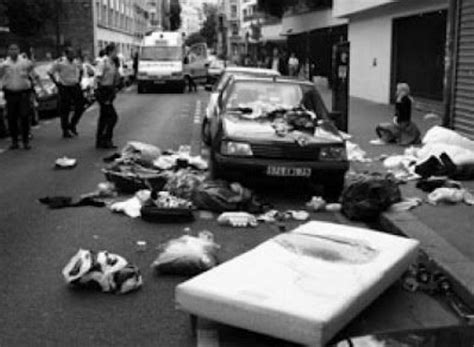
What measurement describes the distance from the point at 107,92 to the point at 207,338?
31.3 ft

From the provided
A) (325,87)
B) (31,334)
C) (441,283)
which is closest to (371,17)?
(325,87)

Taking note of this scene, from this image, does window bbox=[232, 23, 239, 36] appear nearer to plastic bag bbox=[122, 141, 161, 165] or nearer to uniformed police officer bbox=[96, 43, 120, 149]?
uniformed police officer bbox=[96, 43, 120, 149]

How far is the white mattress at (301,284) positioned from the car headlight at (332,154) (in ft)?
10.7

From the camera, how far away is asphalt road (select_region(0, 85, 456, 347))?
15.9 feet

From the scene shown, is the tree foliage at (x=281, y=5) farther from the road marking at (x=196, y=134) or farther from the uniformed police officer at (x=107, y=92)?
the uniformed police officer at (x=107, y=92)

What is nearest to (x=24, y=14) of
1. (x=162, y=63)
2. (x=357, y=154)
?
(x=162, y=63)

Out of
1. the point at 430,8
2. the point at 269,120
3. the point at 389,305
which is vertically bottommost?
the point at 389,305

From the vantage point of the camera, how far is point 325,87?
37594 mm

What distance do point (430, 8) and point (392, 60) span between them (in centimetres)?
420

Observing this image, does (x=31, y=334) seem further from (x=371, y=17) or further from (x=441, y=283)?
(x=371, y=17)

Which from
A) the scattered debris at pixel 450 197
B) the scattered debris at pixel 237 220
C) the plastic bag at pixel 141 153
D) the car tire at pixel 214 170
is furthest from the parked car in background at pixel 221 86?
the scattered debris at pixel 450 197

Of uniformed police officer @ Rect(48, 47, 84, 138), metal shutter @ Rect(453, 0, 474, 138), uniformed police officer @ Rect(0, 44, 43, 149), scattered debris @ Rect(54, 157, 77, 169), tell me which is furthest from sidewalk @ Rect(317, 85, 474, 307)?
uniformed police officer @ Rect(48, 47, 84, 138)

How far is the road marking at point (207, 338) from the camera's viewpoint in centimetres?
458

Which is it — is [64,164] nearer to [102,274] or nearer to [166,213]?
[166,213]
